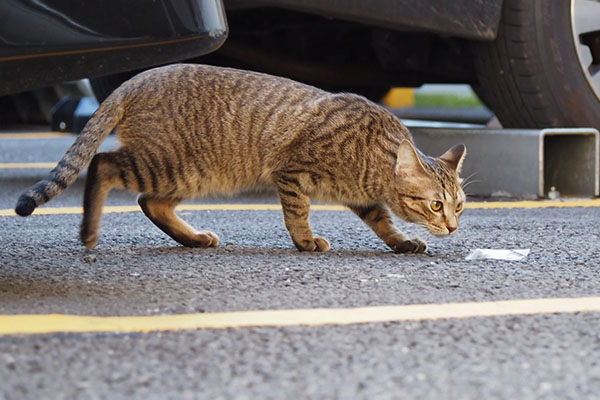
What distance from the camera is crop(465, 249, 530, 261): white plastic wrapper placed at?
133 inches

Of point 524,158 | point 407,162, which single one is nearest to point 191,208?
point 407,162

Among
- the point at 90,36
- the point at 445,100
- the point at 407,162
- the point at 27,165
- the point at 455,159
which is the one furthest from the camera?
the point at 445,100

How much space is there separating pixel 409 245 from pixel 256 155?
0.69m

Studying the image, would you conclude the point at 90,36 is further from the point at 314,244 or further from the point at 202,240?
the point at 314,244

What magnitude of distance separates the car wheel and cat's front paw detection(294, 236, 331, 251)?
1.80 m

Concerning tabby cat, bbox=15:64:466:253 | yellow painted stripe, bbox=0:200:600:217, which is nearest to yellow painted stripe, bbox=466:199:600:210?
yellow painted stripe, bbox=0:200:600:217

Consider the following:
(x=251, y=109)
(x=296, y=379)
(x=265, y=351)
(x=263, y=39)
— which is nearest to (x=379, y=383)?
(x=296, y=379)

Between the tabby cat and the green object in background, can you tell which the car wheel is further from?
the green object in background

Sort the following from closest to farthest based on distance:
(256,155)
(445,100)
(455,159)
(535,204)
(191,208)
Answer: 1. (256,155)
2. (455,159)
3. (191,208)
4. (535,204)
5. (445,100)

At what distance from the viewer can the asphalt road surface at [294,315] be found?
1928mm

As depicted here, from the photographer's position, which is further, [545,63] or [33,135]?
[33,135]

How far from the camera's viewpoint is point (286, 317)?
2.42 metres

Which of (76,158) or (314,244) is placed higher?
(76,158)

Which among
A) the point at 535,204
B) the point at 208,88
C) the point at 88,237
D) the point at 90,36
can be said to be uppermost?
the point at 90,36
